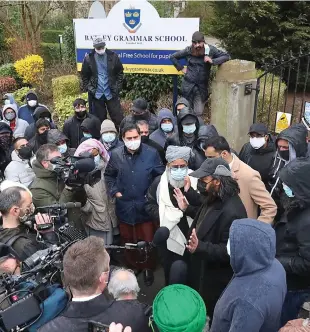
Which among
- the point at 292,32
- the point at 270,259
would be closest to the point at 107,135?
the point at 270,259

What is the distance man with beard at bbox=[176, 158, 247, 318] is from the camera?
3.11 m

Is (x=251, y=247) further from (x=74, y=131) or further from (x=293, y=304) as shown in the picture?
(x=74, y=131)

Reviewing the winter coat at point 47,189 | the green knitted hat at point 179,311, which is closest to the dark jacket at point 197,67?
the winter coat at point 47,189

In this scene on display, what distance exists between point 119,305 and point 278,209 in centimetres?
239

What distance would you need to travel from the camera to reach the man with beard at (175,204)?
3596 millimetres

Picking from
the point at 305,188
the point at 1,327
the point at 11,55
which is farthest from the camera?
the point at 11,55

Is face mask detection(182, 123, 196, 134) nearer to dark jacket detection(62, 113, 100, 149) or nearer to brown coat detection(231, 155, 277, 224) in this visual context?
brown coat detection(231, 155, 277, 224)

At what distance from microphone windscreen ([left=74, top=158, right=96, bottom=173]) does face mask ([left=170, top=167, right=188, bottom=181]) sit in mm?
779

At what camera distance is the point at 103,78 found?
7121 mm

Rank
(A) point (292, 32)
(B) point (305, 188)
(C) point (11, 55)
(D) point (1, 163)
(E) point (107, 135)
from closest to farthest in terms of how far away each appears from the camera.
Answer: (B) point (305, 188) → (E) point (107, 135) → (D) point (1, 163) → (A) point (292, 32) → (C) point (11, 55)

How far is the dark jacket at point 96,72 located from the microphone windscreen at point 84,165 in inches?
150

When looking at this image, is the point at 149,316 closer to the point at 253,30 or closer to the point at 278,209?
the point at 278,209

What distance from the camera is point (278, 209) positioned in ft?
13.3

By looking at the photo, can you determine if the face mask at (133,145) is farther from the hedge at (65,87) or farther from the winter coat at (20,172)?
the hedge at (65,87)
